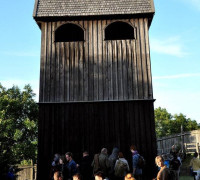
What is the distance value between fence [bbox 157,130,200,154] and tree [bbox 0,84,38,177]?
52.5 ft

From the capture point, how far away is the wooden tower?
13.4m

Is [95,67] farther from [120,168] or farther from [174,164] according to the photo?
[174,164]

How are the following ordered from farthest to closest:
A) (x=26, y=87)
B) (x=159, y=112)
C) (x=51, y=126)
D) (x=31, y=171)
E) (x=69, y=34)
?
(x=159, y=112) → (x=26, y=87) → (x=31, y=171) → (x=69, y=34) → (x=51, y=126)

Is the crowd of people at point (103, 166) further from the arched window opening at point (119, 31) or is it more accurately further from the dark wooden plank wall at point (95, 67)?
the arched window opening at point (119, 31)

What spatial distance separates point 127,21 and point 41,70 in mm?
5487

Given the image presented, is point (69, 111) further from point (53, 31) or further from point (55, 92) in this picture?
point (53, 31)

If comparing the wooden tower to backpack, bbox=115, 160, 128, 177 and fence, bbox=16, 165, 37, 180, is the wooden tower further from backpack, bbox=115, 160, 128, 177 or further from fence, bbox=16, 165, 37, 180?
fence, bbox=16, 165, 37, 180

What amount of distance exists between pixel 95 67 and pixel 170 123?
6942 cm

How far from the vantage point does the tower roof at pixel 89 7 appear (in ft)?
48.4

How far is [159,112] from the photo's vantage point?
84312 mm

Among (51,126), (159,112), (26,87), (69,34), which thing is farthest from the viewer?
(159,112)

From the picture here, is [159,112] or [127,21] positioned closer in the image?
[127,21]

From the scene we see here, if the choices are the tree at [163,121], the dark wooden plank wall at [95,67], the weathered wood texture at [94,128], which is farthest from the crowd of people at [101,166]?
the tree at [163,121]

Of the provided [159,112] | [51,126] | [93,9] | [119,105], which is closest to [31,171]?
[51,126]
